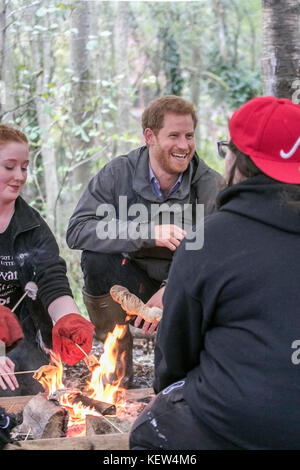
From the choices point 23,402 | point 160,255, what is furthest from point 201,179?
point 23,402

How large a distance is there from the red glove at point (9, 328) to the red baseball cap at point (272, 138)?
180 centimetres

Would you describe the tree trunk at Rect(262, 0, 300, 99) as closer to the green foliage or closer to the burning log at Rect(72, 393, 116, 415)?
the burning log at Rect(72, 393, 116, 415)

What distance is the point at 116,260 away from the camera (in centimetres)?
374

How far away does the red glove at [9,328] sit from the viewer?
10.6 feet

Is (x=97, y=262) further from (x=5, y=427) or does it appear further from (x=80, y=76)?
(x=80, y=76)

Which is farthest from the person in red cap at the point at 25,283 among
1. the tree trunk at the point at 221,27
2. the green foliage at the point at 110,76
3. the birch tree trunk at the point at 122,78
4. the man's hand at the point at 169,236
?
the tree trunk at the point at 221,27

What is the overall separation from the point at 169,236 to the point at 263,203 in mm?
1590

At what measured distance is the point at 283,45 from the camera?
3.94 m

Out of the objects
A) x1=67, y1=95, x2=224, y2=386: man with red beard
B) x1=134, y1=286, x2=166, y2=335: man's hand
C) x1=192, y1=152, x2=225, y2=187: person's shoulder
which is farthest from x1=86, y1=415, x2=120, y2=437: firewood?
x1=192, y1=152, x2=225, y2=187: person's shoulder

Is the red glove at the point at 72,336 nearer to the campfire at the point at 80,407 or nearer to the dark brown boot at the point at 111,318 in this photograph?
the campfire at the point at 80,407

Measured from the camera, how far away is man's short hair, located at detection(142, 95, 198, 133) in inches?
145

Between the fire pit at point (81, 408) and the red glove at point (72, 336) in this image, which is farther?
the red glove at point (72, 336)

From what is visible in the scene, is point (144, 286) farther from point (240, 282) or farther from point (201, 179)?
point (240, 282)

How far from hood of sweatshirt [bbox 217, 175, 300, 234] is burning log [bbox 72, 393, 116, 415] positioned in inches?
57.0
